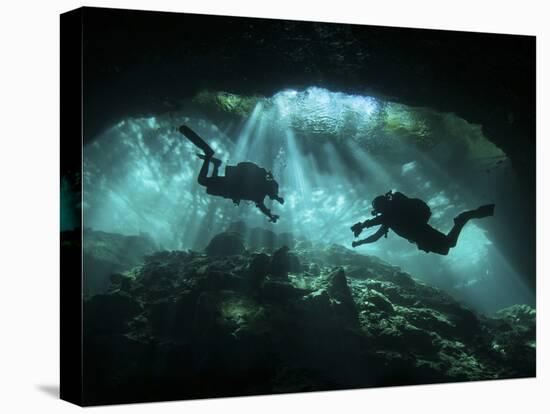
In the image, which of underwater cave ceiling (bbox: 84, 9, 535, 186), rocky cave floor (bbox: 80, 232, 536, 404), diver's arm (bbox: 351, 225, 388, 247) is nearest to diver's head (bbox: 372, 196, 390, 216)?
diver's arm (bbox: 351, 225, 388, 247)

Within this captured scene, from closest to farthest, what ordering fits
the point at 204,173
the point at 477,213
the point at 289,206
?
the point at 204,173 → the point at 289,206 → the point at 477,213

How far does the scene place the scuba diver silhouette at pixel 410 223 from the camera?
1010 centimetres

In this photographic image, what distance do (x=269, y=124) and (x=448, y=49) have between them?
211 cm

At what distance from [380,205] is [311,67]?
1.55 metres

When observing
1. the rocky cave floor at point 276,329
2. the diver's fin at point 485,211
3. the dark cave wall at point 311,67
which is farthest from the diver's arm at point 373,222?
the dark cave wall at point 311,67

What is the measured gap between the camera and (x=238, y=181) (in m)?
9.55

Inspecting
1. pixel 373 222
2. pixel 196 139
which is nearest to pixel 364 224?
pixel 373 222

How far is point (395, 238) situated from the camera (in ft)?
33.3

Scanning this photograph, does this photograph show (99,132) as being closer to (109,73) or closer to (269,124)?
(109,73)

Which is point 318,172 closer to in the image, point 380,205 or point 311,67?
point 380,205

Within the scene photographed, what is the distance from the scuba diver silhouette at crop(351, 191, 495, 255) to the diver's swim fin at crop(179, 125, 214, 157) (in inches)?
65.4

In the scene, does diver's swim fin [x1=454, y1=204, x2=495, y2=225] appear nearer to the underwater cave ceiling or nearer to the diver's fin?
the diver's fin

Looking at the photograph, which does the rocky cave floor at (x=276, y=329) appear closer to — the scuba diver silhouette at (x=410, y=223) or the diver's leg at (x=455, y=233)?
the scuba diver silhouette at (x=410, y=223)

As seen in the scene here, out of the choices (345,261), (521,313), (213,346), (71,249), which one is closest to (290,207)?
(345,261)
